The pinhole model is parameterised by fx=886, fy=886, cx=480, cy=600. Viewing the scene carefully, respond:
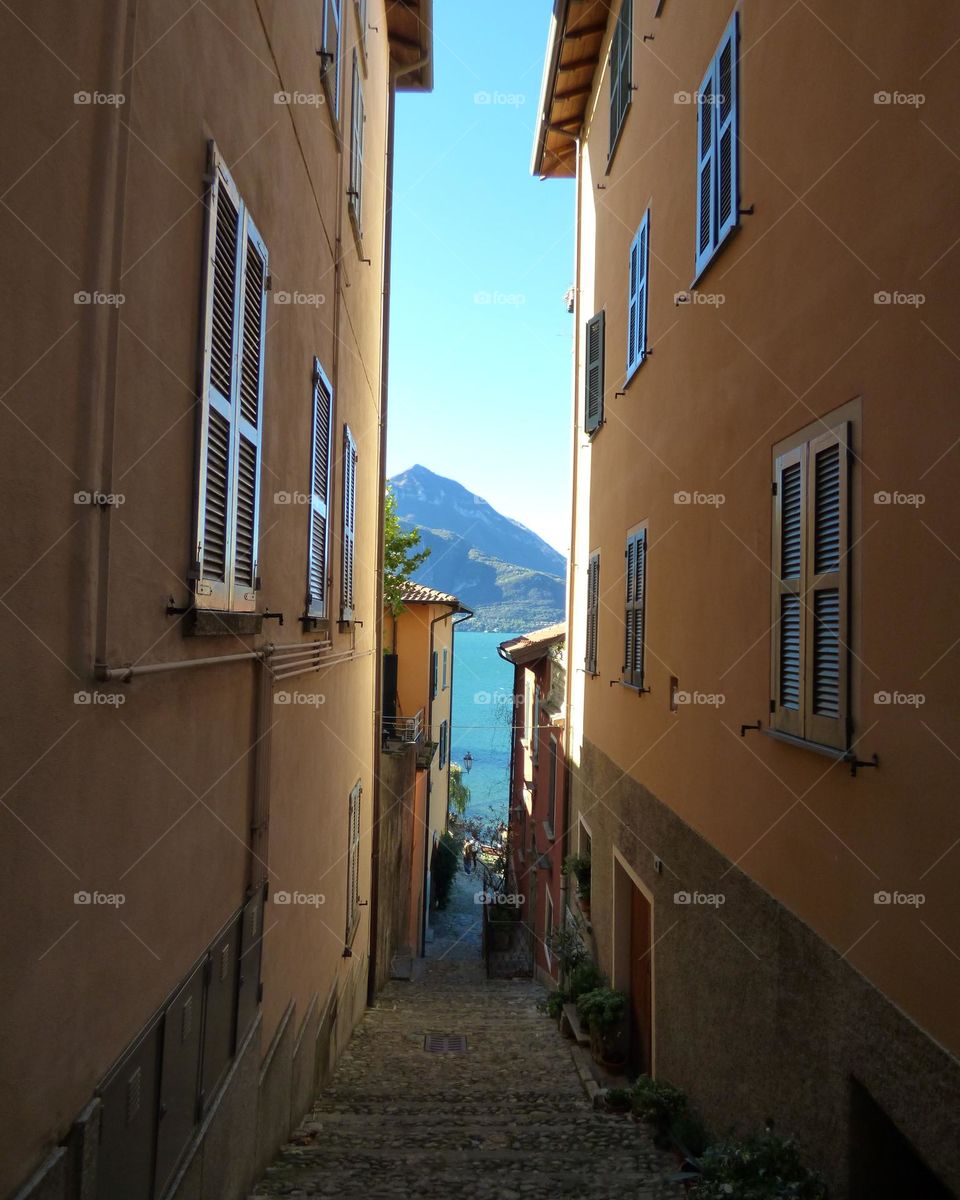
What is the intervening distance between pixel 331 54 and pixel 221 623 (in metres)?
5.60

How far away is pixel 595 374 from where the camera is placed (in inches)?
464

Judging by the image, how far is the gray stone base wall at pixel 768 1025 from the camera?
11.4 ft

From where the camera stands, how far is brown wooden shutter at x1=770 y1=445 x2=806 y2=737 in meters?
4.68

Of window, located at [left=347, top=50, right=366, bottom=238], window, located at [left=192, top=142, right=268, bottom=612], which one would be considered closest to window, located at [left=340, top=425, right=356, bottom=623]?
window, located at [left=347, top=50, right=366, bottom=238]

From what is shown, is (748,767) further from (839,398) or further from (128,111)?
(128,111)

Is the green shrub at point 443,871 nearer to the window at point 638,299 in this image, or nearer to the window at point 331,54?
the window at point 638,299

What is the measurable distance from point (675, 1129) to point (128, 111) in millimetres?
6897

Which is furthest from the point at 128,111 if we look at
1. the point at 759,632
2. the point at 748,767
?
the point at 748,767

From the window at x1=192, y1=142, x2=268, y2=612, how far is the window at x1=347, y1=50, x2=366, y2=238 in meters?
4.85

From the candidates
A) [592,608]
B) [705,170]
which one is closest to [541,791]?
[592,608]

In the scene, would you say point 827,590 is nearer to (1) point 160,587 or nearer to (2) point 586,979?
(1) point 160,587

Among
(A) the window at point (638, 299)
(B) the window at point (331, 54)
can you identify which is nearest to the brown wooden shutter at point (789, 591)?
(A) the window at point (638, 299)

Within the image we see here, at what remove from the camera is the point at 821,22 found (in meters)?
4.68

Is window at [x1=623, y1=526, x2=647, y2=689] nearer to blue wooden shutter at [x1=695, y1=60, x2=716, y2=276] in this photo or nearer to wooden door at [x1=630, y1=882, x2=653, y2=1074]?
wooden door at [x1=630, y1=882, x2=653, y2=1074]
